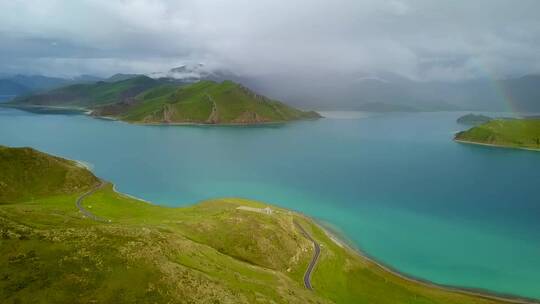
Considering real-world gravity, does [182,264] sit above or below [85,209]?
above

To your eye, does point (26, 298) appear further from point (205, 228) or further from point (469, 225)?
point (469, 225)

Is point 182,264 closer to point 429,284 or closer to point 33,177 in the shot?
point 429,284

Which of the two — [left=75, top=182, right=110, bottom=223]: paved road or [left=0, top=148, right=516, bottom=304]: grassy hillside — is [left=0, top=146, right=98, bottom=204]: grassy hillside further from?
[left=0, top=148, right=516, bottom=304]: grassy hillside

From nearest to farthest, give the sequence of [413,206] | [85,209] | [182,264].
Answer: [182,264]
[85,209]
[413,206]

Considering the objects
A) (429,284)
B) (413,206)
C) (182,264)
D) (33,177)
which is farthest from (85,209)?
(413,206)

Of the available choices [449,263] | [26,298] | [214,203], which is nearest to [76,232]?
[26,298]

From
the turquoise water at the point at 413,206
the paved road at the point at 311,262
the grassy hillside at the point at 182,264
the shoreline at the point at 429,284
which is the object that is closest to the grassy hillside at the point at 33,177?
the turquoise water at the point at 413,206

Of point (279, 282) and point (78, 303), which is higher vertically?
point (78, 303)
